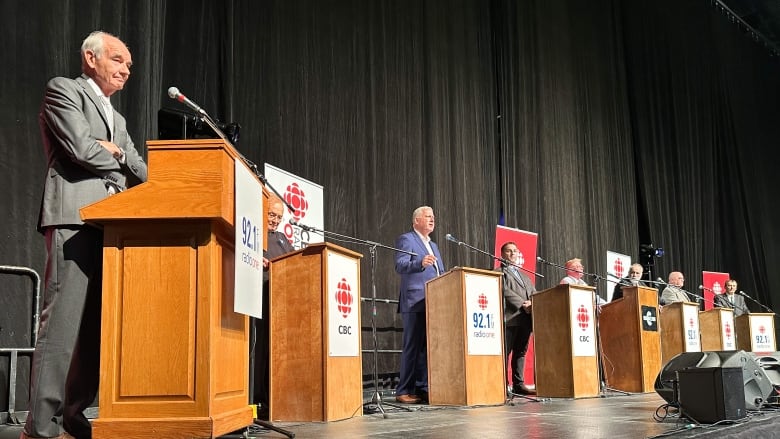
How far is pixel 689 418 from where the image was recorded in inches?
134

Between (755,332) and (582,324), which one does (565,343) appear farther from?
(755,332)

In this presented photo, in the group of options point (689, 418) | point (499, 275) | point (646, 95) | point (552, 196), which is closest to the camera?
point (689, 418)

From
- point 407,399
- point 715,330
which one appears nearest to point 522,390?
point 407,399

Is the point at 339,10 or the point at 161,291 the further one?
the point at 339,10

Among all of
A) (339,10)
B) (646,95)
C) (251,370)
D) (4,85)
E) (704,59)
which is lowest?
(251,370)

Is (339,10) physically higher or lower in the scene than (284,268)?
higher

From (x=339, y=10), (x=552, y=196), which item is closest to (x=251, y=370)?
(x=339, y=10)

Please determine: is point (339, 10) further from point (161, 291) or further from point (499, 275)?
point (161, 291)

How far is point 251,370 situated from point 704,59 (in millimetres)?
12265

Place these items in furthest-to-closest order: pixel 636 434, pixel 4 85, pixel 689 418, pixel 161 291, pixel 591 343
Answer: pixel 591 343
pixel 4 85
pixel 689 418
pixel 636 434
pixel 161 291

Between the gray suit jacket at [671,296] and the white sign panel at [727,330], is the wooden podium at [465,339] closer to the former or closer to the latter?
the gray suit jacket at [671,296]

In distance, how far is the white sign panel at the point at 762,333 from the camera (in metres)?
9.47

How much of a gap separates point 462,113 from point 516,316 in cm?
267

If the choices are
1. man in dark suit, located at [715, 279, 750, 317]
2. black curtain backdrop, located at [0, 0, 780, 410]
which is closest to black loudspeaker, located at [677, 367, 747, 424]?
black curtain backdrop, located at [0, 0, 780, 410]
